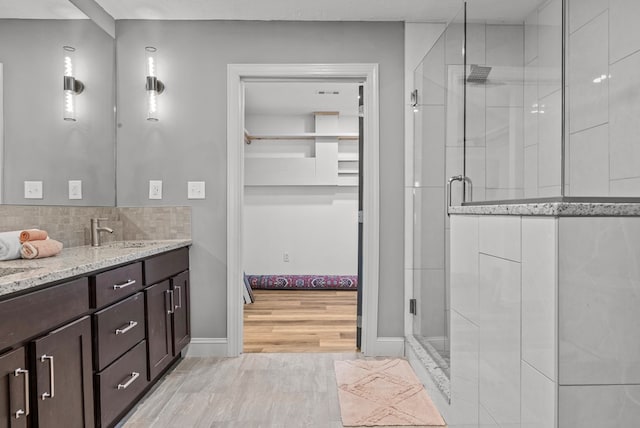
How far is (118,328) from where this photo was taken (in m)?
1.90

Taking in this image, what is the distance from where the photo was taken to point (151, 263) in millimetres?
2273

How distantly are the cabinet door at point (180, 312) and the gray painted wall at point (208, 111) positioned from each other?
100mm

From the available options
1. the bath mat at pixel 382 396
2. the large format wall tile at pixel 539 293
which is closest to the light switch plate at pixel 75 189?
the bath mat at pixel 382 396

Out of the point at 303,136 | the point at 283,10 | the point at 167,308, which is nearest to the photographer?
the point at 167,308

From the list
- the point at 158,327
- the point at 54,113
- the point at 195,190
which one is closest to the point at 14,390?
the point at 158,327

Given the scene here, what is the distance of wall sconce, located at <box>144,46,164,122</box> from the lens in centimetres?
286

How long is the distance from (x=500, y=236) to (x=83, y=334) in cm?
155

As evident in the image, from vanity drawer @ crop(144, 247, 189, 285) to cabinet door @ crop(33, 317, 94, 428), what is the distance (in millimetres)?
591

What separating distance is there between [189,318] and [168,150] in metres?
1.16

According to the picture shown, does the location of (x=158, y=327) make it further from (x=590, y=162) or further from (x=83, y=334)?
(x=590, y=162)

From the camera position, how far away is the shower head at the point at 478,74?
5.91 feet

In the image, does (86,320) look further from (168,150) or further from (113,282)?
(168,150)

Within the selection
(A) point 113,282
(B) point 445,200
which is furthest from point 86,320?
(B) point 445,200

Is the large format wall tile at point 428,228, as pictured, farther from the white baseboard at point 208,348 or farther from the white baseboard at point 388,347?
the white baseboard at point 208,348
